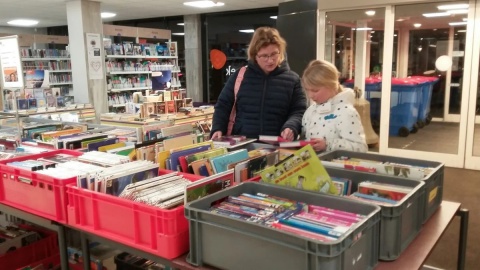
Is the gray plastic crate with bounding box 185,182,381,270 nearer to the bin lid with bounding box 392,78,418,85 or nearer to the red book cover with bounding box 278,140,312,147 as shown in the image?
the red book cover with bounding box 278,140,312,147

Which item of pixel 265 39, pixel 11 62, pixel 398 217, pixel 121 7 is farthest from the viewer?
pixel 121 7

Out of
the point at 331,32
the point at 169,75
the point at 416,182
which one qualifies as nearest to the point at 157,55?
the point at 169,75

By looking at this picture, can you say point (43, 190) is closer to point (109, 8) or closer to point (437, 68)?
point (437, 68)

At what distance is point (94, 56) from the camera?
7867mm

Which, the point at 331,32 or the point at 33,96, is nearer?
the point at 33,96

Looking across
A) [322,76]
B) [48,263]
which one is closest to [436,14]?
[322,76]

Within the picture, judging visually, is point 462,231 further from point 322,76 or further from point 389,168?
point 322,76

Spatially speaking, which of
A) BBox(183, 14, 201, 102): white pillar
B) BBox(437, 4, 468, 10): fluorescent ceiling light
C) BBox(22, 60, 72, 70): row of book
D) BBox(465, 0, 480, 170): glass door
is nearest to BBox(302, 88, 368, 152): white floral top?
BBox(465, 0, 480, 170): glass door

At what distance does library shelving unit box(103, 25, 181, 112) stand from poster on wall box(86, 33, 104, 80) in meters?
0.43

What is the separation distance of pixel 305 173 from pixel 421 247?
0.52 metres

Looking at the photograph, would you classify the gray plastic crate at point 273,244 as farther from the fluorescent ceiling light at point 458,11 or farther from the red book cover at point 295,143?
the fluorescent ceiling light at point 458,11

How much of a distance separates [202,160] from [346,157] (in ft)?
2.64

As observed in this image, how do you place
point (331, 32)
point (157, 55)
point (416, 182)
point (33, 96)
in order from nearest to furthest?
point (416, 182)
point (33, 96)
point (331, 32)
point (157, 55)

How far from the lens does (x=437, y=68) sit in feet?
22.9
